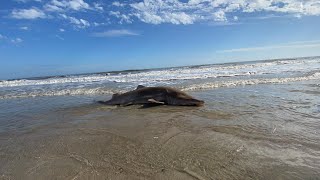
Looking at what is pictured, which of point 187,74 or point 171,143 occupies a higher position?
point 171,143

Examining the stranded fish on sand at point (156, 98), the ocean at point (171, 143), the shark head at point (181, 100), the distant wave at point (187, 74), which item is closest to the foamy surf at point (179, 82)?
the distant wave at point (187, 74)

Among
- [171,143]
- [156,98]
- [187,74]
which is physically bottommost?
[187,74]

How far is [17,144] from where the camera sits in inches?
202

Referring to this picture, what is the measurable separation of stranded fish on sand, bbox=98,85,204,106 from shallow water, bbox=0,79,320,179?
0.64m

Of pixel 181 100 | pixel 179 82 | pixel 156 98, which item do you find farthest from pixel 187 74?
pixel 181 100

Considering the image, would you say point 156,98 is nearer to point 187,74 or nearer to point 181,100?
point 181,100

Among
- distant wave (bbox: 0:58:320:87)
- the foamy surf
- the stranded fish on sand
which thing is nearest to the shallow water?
the stranded fish on sand

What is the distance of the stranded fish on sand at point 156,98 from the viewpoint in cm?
844

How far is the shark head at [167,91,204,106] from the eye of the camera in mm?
8172

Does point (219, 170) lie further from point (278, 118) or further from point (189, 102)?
point (189, 102)

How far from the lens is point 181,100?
8.50 m

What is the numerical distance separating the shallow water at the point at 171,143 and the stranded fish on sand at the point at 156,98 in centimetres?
64

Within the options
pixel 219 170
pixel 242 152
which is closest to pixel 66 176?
pixel 219 170

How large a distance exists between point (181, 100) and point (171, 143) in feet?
12.7
